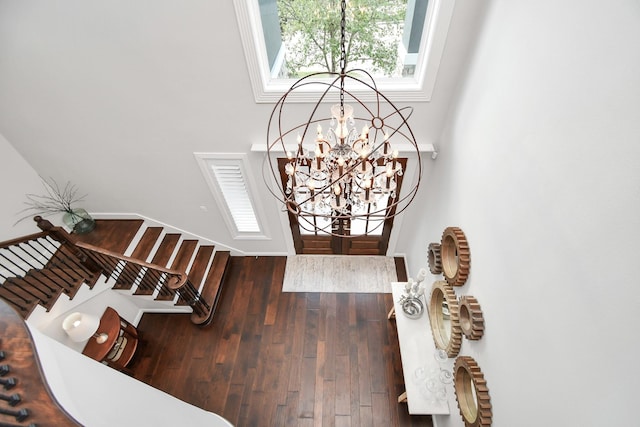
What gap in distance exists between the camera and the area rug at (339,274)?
450 centimetres

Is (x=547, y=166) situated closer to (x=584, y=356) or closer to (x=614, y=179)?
(x=614, y=179)

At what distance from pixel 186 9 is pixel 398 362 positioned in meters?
4.35

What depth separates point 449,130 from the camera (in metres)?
2.92

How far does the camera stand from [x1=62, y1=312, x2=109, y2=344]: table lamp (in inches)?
120

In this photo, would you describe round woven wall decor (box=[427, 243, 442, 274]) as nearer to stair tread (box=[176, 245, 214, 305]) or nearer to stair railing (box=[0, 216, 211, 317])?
stair railing (box=[0, 216, 211, 317])

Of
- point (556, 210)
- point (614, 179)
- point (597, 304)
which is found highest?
point (614, 179)

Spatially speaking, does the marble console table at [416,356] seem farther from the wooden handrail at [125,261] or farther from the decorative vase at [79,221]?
the decorative vase at [79,221]

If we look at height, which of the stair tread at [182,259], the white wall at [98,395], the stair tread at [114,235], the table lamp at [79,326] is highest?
the white wall at [98,395]

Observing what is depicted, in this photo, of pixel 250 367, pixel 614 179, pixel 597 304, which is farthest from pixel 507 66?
pixel 250 367

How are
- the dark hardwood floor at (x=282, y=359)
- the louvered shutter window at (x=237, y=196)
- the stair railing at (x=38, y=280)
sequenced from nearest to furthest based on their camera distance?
the stair railing at (x=38, y=280), the dark hardwood floor at (x=282, y=359), the louvered shutter window at (x=237, y=196)

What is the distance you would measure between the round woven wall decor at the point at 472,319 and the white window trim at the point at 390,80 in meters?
1.92

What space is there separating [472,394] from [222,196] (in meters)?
3.44

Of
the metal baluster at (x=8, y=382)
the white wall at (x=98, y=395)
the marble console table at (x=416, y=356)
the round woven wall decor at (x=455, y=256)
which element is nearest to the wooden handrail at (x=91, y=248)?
the white wall at (x=98, y=395)

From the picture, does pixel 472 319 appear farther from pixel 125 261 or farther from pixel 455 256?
pixel 125 261
